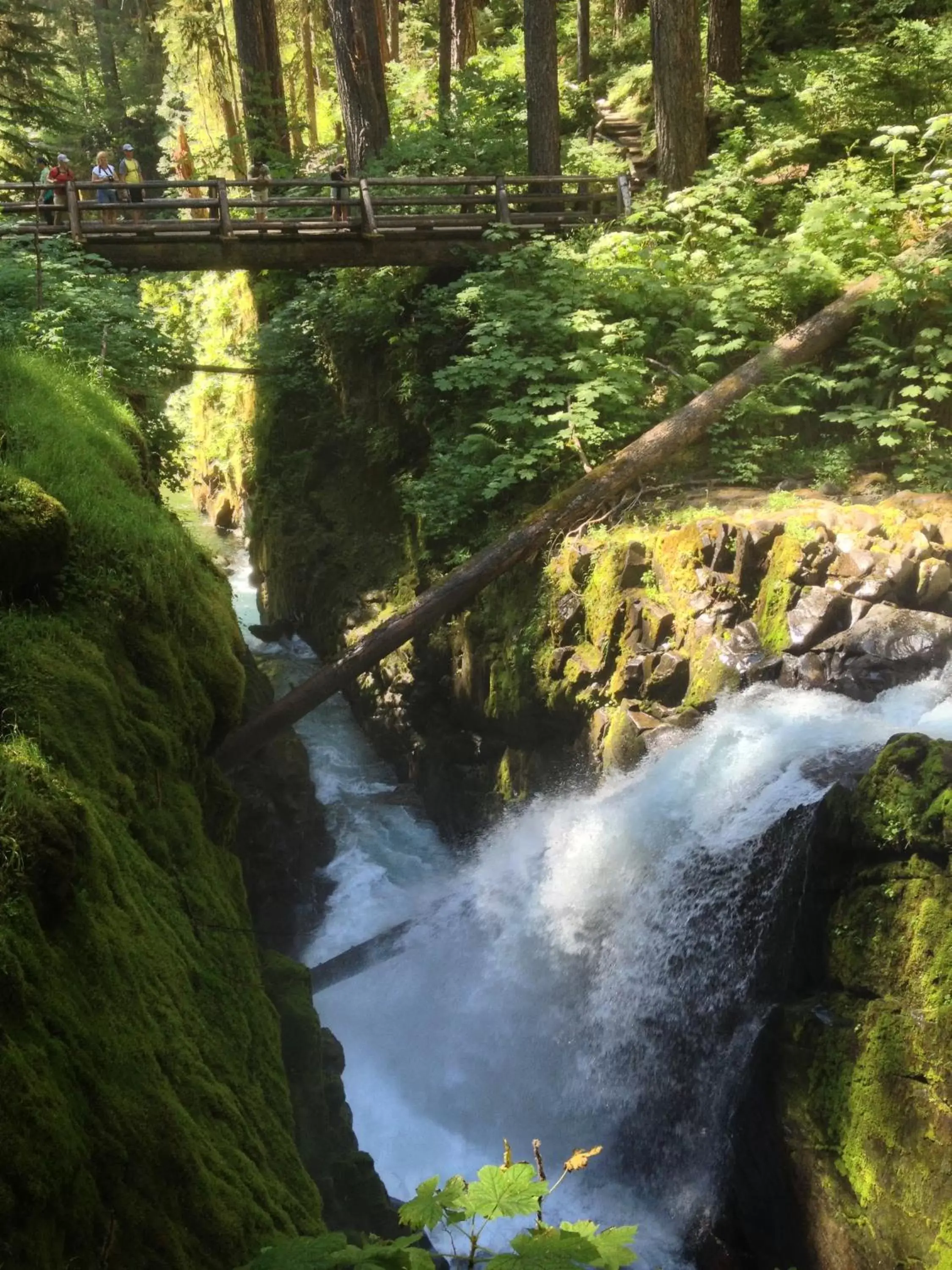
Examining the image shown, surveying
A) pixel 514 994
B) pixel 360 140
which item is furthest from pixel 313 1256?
pixel 360 140

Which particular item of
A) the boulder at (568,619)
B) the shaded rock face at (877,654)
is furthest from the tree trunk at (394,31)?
the shaded rock face at (877,654)

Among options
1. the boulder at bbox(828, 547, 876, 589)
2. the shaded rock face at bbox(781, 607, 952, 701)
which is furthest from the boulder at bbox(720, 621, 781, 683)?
the boulder at bbox(828, 547, 876, 589)

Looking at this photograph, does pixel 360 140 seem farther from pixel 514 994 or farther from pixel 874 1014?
pixel 874 1014

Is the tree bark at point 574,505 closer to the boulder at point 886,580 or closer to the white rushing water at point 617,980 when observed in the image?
the white rushing water at point 617,980

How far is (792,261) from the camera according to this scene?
12.3 metres

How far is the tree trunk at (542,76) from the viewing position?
16.0m

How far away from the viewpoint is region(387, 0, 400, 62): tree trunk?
1142 inches

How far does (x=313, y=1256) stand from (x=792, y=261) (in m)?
11.8

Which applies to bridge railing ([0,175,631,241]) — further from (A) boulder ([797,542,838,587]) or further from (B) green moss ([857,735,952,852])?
(B) green moss ([857,735,952,852])

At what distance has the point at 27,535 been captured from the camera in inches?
204

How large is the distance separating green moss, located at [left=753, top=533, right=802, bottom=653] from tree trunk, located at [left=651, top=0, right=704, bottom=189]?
27.2 feet

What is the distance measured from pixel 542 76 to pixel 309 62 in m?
13.6

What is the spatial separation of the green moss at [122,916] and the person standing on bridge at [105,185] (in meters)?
6.72

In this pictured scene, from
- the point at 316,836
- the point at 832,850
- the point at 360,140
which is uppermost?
the point at 360,140
